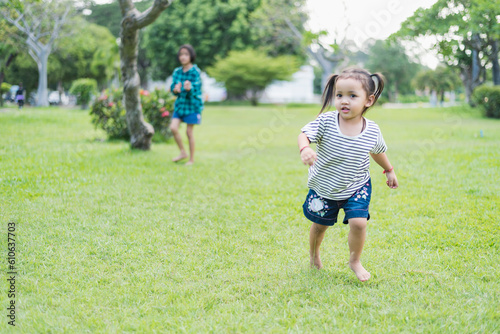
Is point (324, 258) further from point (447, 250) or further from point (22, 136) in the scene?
point (22, 136)

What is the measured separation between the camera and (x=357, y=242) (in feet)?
8.96

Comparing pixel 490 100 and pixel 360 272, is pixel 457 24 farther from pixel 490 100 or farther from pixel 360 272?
pixel 360 272

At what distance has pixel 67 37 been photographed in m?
25.6

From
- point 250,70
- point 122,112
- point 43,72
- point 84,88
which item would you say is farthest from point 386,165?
point 250,70

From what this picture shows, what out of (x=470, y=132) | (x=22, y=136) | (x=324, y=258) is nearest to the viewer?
(x=324, y=258)

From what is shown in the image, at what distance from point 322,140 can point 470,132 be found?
984cm

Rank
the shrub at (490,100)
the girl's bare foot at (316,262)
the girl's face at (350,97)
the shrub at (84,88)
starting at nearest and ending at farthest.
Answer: the girl's face at (350,97) < the girl's bare foot at (316,262) < the shrub at (490,100) < the shrub at (84,88)

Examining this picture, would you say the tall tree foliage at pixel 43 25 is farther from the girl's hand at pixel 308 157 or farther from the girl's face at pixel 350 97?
the girl's hand at pixel 308 157

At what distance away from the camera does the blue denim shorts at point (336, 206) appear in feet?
8.82

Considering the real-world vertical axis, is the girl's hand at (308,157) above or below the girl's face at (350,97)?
below

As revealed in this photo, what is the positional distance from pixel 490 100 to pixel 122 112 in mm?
14816

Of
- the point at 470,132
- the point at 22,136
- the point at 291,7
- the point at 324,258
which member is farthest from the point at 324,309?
the point at 291,7

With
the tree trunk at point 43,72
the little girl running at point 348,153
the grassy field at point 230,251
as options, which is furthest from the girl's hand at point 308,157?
the tree trunk at point 43,72

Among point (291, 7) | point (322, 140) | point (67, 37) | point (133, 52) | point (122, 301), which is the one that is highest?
point (291, 7)
